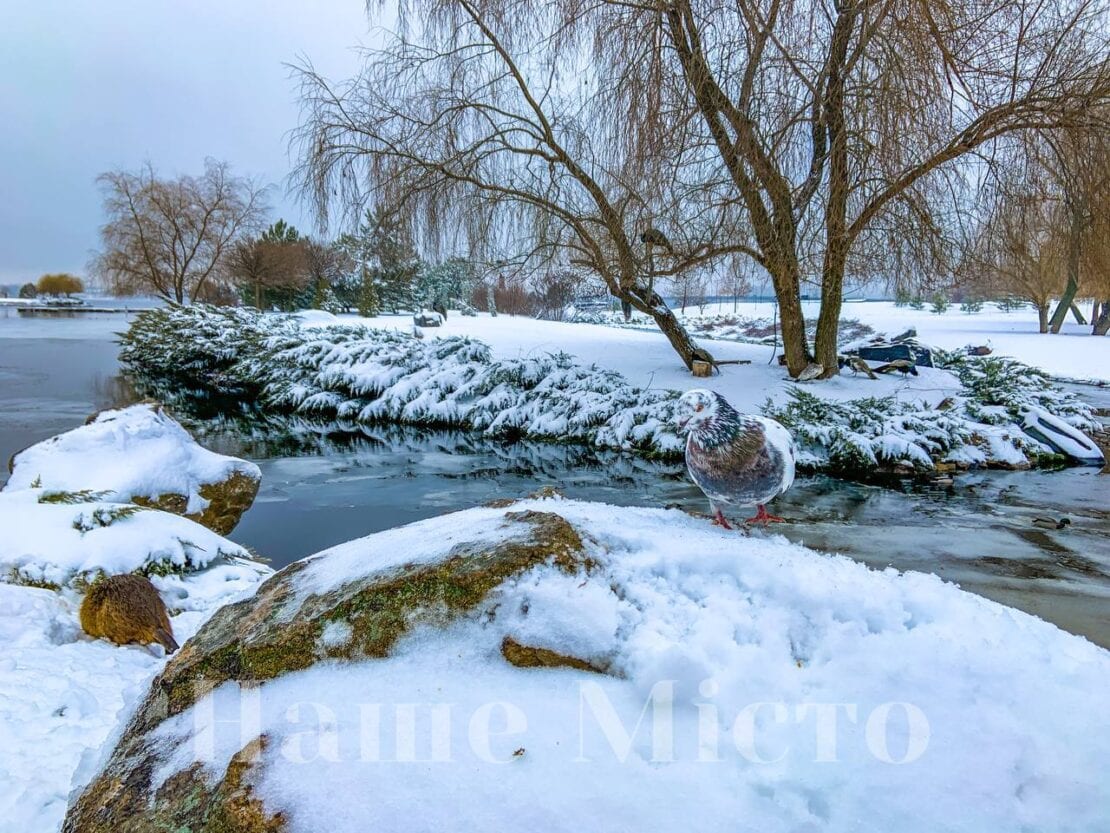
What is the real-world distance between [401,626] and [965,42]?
22.2 feet

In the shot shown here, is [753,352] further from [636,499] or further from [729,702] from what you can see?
[729,702]

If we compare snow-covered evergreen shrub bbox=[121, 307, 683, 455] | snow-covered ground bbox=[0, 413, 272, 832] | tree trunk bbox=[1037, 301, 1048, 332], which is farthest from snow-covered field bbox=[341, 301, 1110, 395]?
snow-covered ground bbox=[0, 413, 272, 832]

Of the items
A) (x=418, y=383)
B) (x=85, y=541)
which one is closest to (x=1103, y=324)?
(x=418, y=383)

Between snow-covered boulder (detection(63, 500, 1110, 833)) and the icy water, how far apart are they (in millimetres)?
2503

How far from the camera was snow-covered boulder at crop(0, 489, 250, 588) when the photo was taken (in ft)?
11.1

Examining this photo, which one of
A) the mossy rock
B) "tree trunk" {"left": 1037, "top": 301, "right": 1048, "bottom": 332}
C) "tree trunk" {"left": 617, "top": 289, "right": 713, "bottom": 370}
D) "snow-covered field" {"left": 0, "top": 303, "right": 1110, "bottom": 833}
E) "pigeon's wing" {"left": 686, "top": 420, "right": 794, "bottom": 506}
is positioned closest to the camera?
"snow-covered field" {"left": 0, "top": 303, "right": 1110, "bottom": 833}

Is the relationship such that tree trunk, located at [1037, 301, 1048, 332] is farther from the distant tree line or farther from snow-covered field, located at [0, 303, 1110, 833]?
snow-covered field, located at [0, 303, 1110, 833]

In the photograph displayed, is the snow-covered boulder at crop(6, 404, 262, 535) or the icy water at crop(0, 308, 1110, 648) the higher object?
the snow-covered boulder at crop(6, 404, 262, 535)

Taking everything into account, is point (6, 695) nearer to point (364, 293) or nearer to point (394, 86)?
point (394, 86)

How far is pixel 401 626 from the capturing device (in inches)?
54.2

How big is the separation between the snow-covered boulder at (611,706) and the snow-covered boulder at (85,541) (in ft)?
8.28

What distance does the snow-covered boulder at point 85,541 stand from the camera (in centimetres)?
337

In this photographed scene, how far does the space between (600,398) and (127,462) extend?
581 centimetres

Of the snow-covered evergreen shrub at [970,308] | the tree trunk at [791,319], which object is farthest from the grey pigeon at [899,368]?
the snow-covered evergreen shrub at [970,308]
